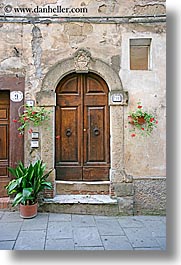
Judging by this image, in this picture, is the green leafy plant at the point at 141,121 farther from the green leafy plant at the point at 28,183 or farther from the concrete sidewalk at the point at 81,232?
the green leafy plant at the point at 28,183

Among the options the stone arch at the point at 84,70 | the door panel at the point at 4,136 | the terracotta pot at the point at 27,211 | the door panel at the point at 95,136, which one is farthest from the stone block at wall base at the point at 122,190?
the door panel at the point at 4,136

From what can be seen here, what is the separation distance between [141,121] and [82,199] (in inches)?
58.0

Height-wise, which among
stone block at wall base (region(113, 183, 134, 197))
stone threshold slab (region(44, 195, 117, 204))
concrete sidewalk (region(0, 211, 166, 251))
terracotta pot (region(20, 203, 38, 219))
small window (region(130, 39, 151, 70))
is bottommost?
concrete sidewalk (region(0, 211, 166, 251))

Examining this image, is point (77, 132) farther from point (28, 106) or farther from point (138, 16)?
point (138, 16)

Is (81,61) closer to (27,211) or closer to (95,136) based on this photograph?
(95,136)

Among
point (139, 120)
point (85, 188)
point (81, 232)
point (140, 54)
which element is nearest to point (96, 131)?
point (139, 120)

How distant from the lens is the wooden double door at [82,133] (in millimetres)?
3955

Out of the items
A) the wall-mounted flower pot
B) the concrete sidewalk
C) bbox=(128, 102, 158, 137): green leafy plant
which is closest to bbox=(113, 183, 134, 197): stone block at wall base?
the concrete sidewalk

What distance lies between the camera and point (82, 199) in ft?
12.3

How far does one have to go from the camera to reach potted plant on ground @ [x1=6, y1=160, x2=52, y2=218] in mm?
3441

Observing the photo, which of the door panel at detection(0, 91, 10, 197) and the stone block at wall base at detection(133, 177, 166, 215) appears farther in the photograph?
the door panel at detection(0, 91, 10, 197)

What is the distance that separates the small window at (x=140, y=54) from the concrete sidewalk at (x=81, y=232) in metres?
2.31

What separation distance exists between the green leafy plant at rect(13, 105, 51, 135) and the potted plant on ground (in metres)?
0.60

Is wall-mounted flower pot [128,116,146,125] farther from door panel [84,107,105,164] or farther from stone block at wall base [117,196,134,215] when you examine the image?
stone block at wall base [117,196,134,215]
